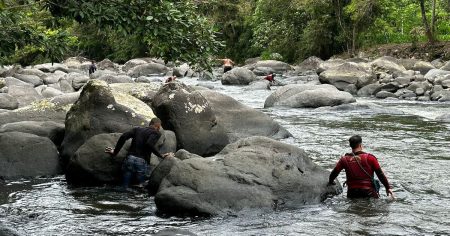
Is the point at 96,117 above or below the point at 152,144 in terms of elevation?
above

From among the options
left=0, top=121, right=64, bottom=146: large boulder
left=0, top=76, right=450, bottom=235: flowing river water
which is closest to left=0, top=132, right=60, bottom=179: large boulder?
left=0, top=76, right=450, bottom=235: flowing river water

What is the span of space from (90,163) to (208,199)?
9.71ft

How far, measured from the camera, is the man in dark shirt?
10.8m

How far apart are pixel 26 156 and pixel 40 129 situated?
1.31 m

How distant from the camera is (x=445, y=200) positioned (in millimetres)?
10203

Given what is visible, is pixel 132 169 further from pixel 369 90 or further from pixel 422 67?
pixel 422 67

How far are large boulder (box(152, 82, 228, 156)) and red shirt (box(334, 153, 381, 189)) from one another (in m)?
3.99

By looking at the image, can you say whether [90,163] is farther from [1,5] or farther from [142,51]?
[142,51]

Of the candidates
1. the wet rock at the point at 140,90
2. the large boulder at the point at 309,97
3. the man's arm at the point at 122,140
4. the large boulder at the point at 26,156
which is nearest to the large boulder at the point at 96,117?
the large boulder at the point at 26,156

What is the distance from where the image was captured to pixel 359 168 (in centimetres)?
978

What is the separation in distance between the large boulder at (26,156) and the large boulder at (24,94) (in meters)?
9.97

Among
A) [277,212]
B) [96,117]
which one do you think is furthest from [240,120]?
[277,212]

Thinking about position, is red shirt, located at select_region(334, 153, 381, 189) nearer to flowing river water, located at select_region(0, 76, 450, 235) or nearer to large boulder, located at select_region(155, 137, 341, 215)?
flowing river water, located at select_region(0, 76, 450, 235)

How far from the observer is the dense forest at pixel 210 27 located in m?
8.88
